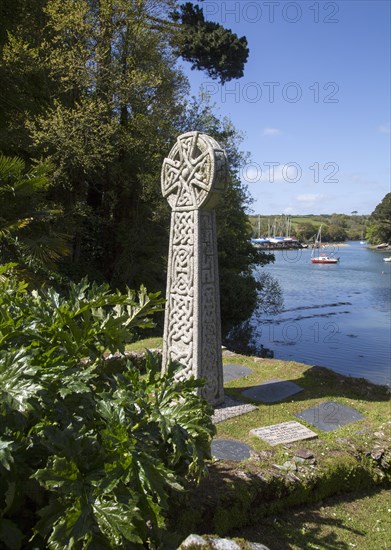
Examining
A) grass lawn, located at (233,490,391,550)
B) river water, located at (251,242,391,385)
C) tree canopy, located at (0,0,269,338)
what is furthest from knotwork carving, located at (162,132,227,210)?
river water, located at (251,242,391,385)

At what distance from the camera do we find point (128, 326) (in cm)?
389

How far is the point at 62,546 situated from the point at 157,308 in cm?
199

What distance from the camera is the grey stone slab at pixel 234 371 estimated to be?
820cm

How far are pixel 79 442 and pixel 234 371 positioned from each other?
240 inches

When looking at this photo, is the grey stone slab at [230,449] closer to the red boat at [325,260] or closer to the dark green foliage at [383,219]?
the red boat at [325,260]

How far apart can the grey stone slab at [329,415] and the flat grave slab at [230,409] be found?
699 millimetres

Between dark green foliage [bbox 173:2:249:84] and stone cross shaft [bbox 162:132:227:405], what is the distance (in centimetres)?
1343

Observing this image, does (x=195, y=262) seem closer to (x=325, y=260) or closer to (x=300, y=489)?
(x=300, y=489)

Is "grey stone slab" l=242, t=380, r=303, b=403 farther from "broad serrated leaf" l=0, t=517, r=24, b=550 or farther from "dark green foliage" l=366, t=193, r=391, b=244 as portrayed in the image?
"dark green foliage" l=366, t=193, r=391, b=244

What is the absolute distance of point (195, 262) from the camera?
21.3 ft

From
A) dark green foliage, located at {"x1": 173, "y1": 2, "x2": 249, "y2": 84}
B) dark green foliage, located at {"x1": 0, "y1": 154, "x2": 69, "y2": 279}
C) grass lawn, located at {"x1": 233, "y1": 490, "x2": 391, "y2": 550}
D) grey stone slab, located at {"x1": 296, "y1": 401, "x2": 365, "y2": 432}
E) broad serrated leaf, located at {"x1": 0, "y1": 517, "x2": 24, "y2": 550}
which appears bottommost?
grass lawn, located at {"x1": 233, "y1": 490, "x2": 391, "y2": 550}

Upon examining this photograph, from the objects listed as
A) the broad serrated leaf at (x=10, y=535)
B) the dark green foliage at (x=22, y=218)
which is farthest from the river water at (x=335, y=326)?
the broad serrated leaf at (x=10, y=535)

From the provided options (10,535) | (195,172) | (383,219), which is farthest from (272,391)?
(383,219)

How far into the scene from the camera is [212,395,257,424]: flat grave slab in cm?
647
